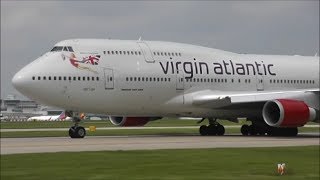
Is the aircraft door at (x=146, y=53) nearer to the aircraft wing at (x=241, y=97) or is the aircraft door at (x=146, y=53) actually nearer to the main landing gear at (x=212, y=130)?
the aircraft wing at (x=241, y=97)

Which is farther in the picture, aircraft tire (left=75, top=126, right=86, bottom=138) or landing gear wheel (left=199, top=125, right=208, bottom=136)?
landing gear wheel (left=199, top=125, right=208, bottom=136)

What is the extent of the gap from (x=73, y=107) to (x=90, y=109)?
1021 mm

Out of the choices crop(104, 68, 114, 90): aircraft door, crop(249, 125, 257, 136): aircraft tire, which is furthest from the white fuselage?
crop(249, 125, 257, 136): aircraft tire

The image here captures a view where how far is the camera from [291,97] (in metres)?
34.9

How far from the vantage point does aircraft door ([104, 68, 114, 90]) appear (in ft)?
107

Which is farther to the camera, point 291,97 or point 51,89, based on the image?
point 291,97

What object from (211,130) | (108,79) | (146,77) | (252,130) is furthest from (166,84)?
(252,130)

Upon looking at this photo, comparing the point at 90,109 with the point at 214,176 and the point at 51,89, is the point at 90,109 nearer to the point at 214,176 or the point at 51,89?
the point at 51,89

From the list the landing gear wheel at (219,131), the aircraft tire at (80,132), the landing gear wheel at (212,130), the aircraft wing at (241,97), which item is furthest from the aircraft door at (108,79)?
the landing gear wheel at (219,131)

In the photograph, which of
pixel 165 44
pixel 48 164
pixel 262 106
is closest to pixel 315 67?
pixel 262 106

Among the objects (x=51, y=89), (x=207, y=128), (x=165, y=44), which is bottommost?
(x=207, y=128)

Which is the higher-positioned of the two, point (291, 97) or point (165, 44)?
point (165, 44)

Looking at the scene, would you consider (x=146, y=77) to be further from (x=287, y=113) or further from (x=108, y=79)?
(x=287, y=113)

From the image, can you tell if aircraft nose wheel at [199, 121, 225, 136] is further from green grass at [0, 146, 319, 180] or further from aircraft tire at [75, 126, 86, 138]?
green grass at [0, 146, 319, 180]
